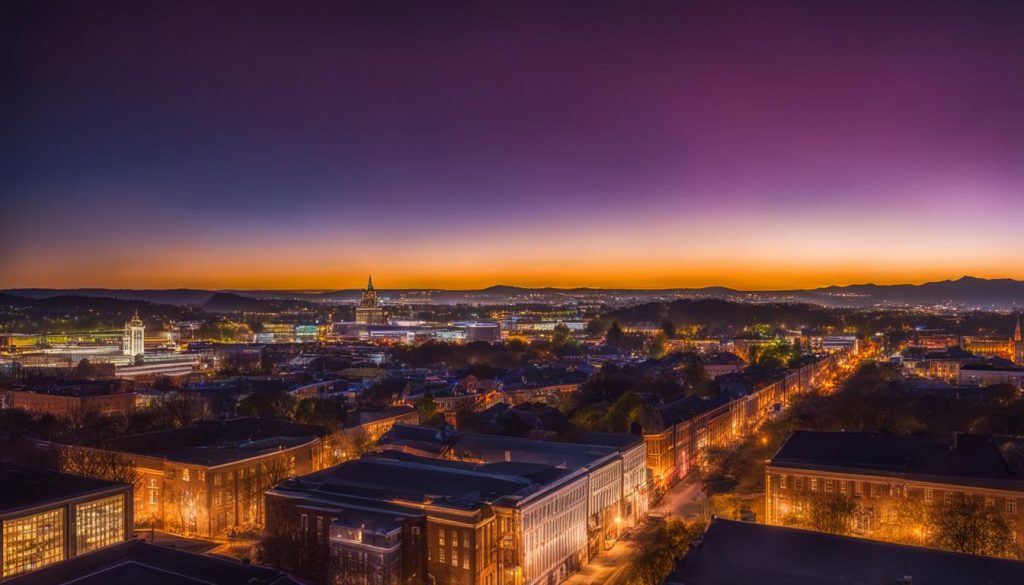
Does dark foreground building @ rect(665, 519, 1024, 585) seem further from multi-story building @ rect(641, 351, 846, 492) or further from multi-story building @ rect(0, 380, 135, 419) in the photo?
multi-story building @ rect(0, 380, 135, 419)

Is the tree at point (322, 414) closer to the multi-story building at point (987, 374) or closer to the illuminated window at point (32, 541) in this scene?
the illuminated window at point (32, 541)

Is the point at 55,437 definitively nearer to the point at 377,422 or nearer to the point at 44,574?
the point at 377,422

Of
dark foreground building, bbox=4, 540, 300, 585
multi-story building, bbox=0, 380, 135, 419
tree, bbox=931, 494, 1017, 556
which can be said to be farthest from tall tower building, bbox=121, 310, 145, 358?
tree, bbox=931, 494, 1017, 556

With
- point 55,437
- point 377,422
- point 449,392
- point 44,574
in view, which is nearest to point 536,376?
point 449,392

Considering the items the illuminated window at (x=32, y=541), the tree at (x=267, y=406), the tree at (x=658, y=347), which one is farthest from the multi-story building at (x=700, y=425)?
the tree at (x=658, y=347)

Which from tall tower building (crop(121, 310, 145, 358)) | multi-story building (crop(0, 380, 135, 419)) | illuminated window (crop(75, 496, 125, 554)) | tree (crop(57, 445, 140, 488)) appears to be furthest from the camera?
tall tower building (crop(121, 310, 145, 358))
